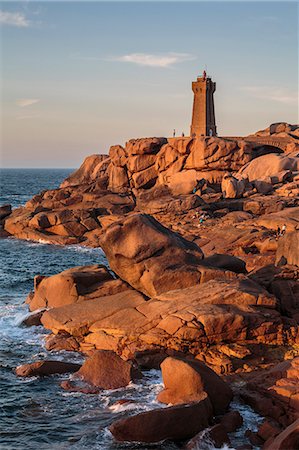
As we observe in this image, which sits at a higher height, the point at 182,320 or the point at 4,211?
the point at 4,211

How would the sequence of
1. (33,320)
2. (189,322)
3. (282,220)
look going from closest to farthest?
(189,322) → (33,320) → (282,220)

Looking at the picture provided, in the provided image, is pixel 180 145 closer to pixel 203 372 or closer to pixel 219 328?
pixel 219 328

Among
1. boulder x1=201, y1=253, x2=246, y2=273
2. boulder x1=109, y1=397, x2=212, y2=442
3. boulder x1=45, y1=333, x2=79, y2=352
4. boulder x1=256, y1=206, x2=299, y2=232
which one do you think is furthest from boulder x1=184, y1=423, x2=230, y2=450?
boulder x1=256, y1=206, x2=299, y2=232

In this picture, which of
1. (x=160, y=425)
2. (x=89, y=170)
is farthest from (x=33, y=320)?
(x=89, y=170)

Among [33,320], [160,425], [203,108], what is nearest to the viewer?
[160,425]

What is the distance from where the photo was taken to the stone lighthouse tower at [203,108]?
85375 mm

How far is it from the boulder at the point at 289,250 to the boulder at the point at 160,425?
597 inches

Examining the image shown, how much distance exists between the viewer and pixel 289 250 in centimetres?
3020

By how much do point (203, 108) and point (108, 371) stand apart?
70.4 metres

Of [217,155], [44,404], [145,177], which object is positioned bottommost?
[44,404]

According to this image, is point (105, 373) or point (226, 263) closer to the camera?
point (105, 373)

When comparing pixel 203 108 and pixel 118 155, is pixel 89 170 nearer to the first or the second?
pixel 118 155

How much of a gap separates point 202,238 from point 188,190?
18538 millimetres

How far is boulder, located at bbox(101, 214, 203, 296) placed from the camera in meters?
25.8
